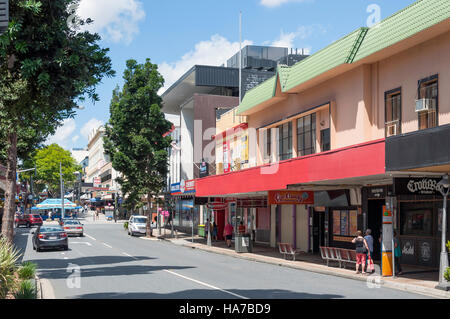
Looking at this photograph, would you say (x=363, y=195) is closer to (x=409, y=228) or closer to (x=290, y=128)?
(x=409, y=228)

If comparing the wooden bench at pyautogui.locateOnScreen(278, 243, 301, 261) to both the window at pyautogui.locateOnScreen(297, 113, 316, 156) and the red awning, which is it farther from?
the window at pyautogui.locateOnScreen(297, 113, 316, 156)

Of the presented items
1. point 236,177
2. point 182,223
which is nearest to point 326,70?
point 236,177

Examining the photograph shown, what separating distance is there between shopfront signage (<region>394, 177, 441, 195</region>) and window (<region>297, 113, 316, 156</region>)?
9027 millimetres

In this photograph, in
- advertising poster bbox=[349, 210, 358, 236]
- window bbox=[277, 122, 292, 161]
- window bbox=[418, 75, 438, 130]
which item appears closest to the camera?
window bbox=[418, 75, 438, 130]

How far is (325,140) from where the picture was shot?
26.6m

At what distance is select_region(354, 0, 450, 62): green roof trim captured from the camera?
17.9 meters

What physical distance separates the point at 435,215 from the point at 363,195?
4.35m

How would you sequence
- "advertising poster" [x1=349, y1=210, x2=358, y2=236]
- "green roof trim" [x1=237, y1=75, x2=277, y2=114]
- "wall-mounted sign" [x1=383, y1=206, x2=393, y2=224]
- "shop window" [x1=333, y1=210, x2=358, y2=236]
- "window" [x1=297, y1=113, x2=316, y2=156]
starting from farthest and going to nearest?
"green roof trim" [x1=237, y1=75, x2=277, y2=114] < "window" [x1=297, y1=113, x2=316, y2=156] < "shop window" [x1=333, y1=210, x2=358, y2=236] < "advertising poster" [x1=349, y1=210, x2=358, y2=236] < "wall-mounted sign" [x1=383, y1=206, x2=393, y2=224]

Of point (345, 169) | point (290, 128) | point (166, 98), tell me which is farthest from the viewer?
point (166, 98)

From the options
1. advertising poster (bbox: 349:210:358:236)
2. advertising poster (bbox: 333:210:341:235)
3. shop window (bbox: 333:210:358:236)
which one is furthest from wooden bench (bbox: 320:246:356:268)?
advertising poster (bbox: 333:210:341:235)

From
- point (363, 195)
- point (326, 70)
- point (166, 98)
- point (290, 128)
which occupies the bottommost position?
point (363, 195)

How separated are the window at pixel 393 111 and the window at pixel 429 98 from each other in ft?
3.99

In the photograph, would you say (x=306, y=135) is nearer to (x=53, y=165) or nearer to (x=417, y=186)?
(x=417, y=186)

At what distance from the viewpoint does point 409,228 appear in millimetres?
22719
